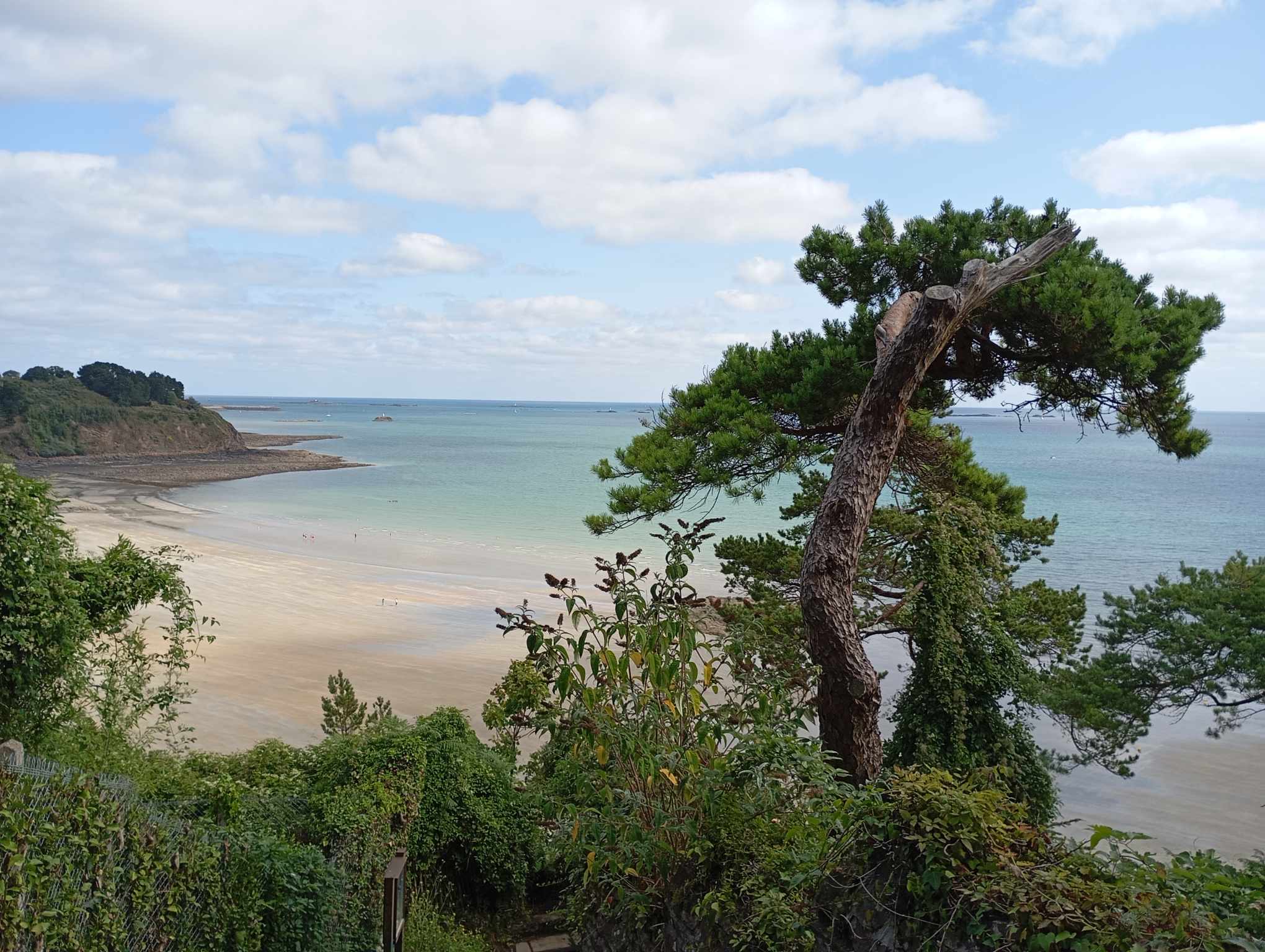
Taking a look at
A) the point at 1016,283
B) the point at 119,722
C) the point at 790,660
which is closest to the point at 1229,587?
the point at 1016,283

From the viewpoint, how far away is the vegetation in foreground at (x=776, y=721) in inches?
114

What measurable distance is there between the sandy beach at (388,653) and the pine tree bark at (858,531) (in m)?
1.29

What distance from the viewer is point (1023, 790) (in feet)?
20.3

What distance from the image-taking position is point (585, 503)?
49.3 m

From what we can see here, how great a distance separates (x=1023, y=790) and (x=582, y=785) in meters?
3.74

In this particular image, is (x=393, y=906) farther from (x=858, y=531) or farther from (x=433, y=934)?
(x=858, y=531)

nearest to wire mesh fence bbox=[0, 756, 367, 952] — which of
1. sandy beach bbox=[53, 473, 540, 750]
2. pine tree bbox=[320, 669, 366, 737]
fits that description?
pine tree bbox=[320, 669, 366, 737]

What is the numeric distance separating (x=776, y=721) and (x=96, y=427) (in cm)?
7740

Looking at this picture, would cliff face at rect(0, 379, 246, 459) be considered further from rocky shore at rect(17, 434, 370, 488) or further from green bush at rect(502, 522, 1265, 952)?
green bush at rect(502, 522, 1265, 952)

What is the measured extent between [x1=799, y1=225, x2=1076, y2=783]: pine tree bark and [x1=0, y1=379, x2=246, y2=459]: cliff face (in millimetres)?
70722

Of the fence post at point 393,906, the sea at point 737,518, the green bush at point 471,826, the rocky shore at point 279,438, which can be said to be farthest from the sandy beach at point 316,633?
the rocky shore at point 279,438

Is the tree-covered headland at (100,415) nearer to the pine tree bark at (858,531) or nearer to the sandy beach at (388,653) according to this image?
the sandy beach at (388,653)

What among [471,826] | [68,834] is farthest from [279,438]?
[68,834]

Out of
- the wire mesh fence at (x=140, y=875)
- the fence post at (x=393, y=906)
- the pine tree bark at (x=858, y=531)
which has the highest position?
the pine tree bark at (x=858, y=531)
